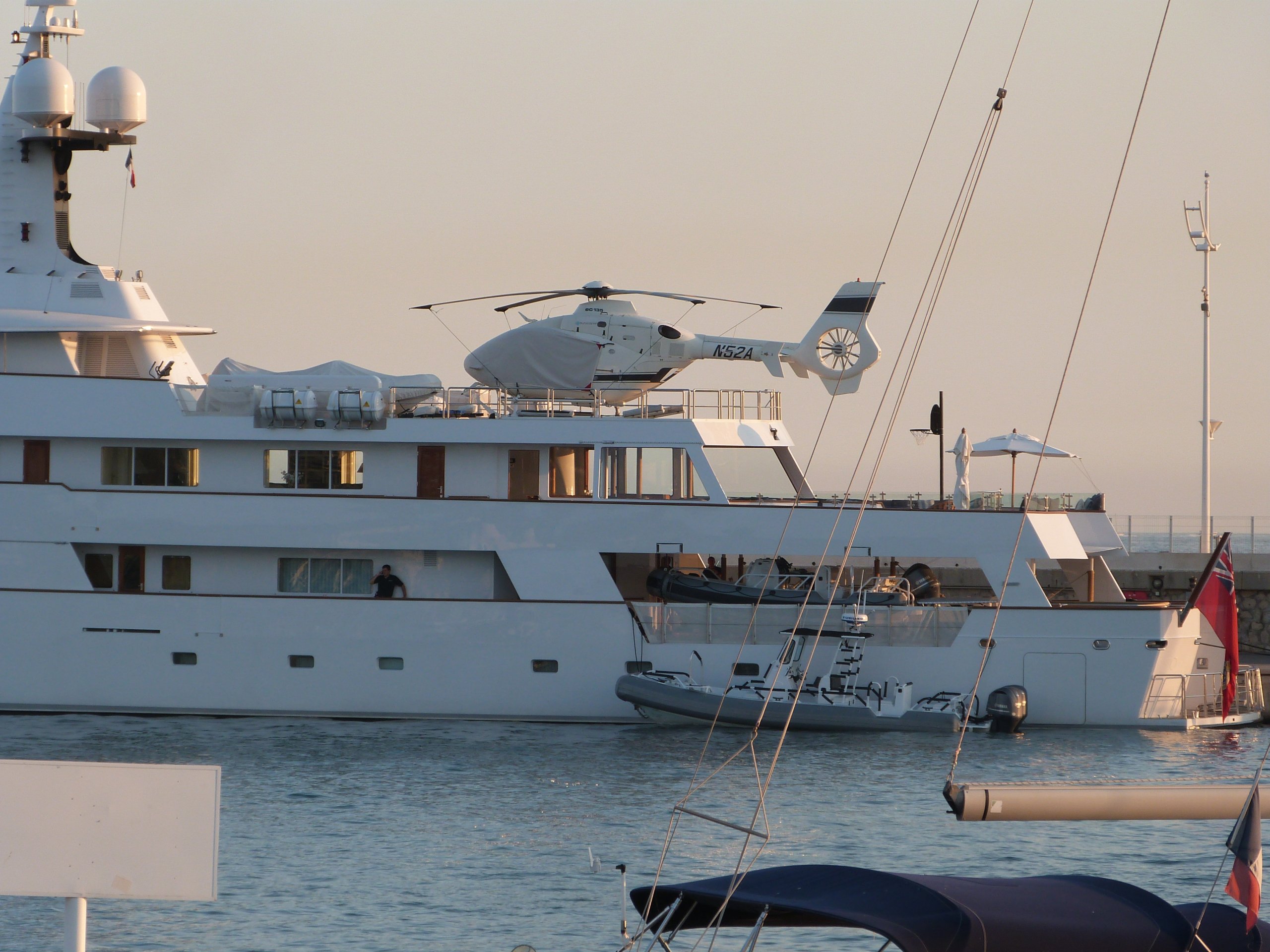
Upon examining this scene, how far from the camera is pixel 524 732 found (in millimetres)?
19875

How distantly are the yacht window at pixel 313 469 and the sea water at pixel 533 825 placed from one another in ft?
10.7

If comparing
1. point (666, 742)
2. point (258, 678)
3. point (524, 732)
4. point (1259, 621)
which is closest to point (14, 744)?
point (258, 678)

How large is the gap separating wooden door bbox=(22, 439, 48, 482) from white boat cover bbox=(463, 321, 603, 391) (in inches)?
240

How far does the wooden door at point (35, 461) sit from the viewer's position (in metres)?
21.0

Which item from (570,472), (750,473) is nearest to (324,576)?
(570,472)

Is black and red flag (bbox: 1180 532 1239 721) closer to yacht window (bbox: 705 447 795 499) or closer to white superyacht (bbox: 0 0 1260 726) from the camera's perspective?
white superyacht (bbox: 0 0 1260 726)

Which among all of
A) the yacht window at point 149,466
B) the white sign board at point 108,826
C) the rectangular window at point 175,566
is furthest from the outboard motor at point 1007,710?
the white sign board at point 108,826

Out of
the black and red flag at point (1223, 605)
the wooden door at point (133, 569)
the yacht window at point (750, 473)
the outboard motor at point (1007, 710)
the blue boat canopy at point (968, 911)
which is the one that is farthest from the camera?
the yacht window at point (750, 473)

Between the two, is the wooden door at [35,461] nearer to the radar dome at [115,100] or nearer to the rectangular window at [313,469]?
the rectangular window at [313,469]

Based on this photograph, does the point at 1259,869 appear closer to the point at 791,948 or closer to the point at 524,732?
the point at 791,948

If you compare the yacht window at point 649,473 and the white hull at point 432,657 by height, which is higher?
the yacht window at point 649,473

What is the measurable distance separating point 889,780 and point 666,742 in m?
3.17

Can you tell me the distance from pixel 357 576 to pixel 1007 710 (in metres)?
8.86

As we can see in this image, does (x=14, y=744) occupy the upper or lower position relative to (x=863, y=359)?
lower
